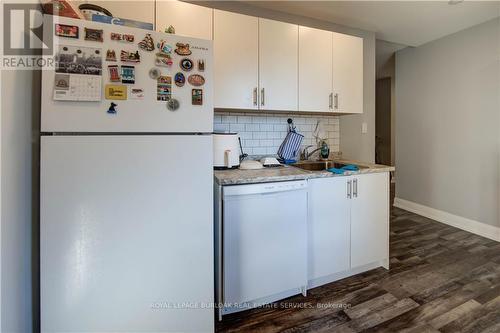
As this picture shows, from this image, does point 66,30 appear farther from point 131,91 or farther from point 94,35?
point 131,91

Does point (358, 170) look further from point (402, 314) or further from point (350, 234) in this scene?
point (402, 314)

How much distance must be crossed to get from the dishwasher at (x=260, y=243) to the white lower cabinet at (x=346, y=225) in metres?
0.15

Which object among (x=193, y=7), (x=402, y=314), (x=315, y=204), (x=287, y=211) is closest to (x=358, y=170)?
(x=315, y=204)

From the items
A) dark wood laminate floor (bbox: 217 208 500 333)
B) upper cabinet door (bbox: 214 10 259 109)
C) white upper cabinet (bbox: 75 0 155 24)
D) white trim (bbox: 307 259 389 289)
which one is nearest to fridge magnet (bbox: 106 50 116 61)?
white upper cabinet (bbox: 75 0 155 24)

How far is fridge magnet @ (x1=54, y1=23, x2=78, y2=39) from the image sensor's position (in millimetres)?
1000

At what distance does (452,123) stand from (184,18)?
336 centimetres

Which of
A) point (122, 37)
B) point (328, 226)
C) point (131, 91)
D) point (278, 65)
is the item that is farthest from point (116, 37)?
Answer: point (328, 226)

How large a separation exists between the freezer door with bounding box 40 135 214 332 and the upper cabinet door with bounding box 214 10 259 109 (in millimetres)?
775

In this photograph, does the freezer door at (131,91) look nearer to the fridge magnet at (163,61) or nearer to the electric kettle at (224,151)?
the fridge magnet at (163,61)

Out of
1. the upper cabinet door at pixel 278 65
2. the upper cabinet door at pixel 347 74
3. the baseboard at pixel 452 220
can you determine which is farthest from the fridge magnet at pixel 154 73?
the baseboard at pixel 452 220

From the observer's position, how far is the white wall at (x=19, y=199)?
0.88 meters

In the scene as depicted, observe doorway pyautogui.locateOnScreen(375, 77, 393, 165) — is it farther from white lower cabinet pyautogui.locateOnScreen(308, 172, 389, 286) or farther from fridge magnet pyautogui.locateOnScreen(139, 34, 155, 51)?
fridge magnet pyautogui.locateOnScreen(139, 34, 155, 51)

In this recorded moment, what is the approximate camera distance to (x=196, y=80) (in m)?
1.22

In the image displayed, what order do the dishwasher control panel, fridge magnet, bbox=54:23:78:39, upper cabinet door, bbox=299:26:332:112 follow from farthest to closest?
upper cabinet door, bbox=299:26:332:112
the dishwasher control panel
fridge magnet, bbox=54:23:78:39
